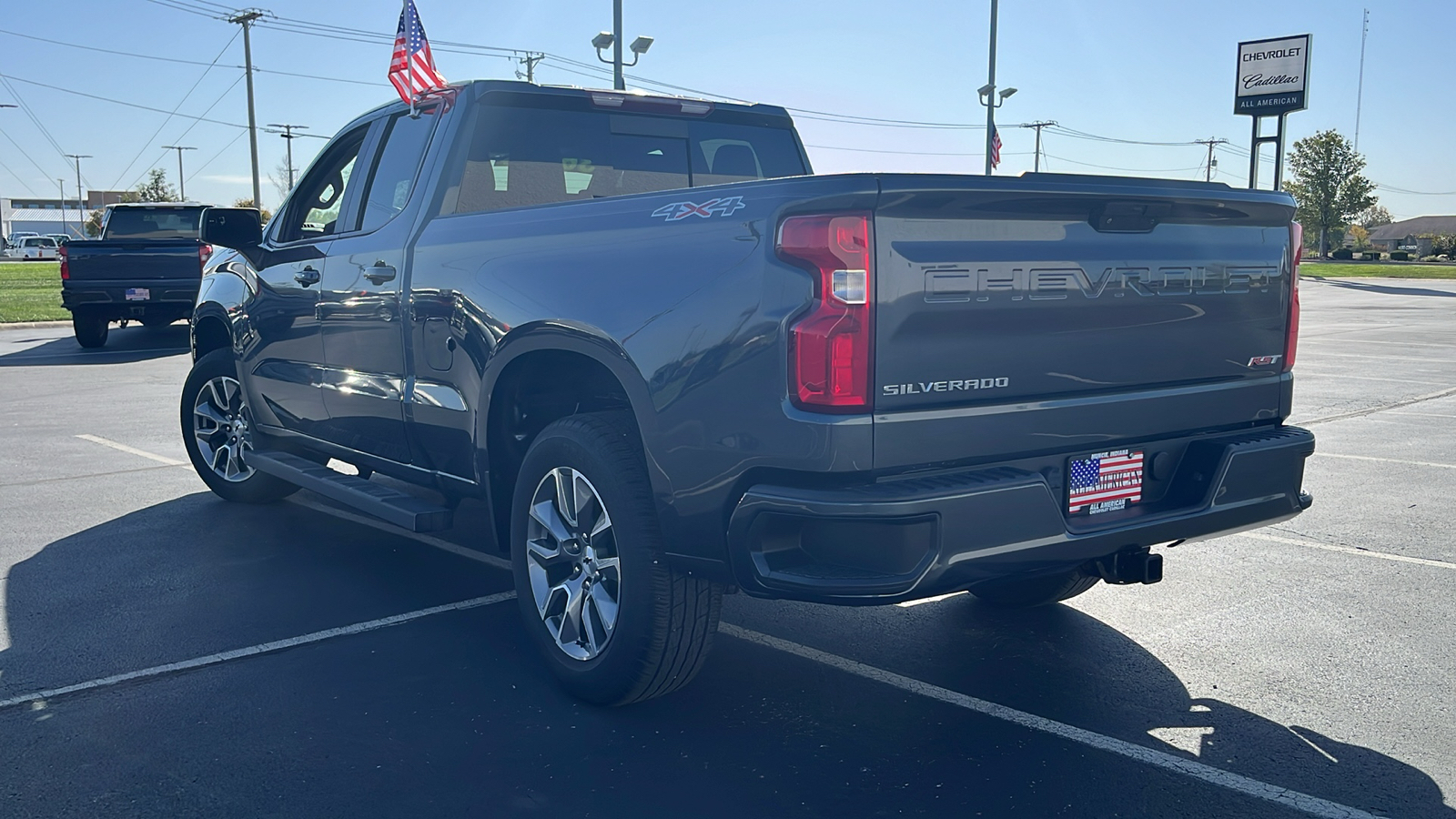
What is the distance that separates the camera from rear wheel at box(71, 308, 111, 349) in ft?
54.1

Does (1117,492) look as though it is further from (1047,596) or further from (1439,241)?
(1439,241)

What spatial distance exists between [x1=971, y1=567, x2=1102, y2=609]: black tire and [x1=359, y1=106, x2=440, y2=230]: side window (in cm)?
289

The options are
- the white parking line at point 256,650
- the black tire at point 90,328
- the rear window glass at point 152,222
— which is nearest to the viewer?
the white parking line at point 256,650

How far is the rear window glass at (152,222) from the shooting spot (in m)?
17.7

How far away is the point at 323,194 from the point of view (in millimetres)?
5867

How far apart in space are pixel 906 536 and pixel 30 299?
95.3 ft

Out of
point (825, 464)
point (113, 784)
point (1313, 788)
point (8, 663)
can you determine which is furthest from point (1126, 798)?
point (8, 663)

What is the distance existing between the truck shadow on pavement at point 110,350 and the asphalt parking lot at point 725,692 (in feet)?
30.4

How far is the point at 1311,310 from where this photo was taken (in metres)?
27.5

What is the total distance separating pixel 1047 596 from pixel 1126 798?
1.66m

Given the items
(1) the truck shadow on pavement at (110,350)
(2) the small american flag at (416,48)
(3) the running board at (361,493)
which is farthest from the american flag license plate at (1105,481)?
(1) the truck shadow on pavement at (110,350)

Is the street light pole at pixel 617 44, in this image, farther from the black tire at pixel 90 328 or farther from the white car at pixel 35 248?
the white car at pixel 35 248

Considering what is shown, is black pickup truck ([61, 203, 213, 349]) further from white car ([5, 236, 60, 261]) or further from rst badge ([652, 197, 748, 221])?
white car ([5, 236, 60, 261])

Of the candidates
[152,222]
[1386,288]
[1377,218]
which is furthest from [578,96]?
[1377,218]
